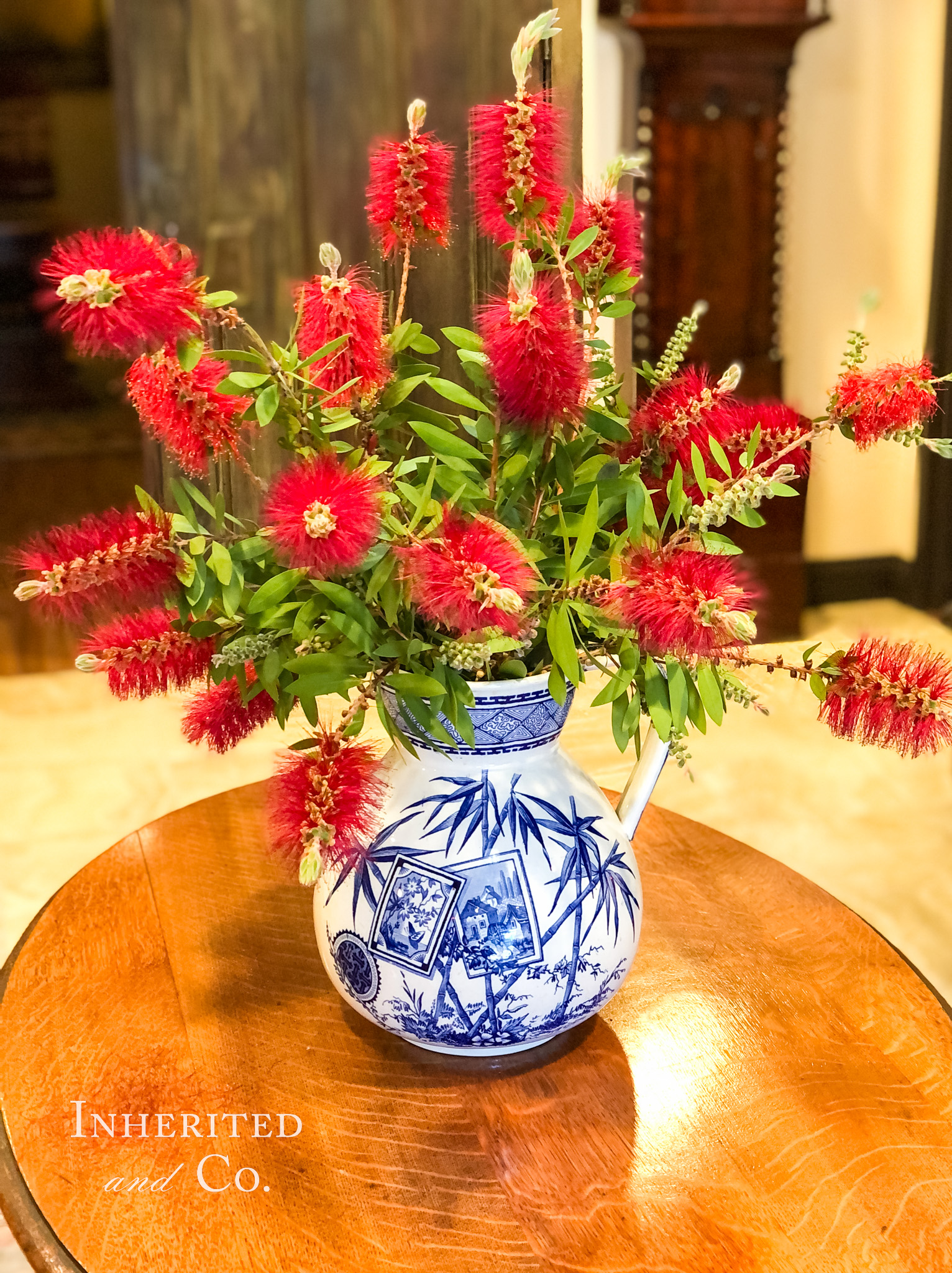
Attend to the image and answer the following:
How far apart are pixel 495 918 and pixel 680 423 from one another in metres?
0.28

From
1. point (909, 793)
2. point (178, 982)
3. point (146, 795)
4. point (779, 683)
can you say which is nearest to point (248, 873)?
point (178, 982)

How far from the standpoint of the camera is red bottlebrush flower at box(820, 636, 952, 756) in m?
0.60

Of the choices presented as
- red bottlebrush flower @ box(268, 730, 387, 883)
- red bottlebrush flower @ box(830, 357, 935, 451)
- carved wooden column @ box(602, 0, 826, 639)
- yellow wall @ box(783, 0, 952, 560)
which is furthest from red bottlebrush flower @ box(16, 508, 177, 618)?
yellow wall @ box(783, 0, 952, 560)

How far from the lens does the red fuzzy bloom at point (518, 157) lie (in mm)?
604

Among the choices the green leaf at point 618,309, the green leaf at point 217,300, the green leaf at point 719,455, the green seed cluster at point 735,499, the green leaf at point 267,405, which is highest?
the green leaf at point 217,300

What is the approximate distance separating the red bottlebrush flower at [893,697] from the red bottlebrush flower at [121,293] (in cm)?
36

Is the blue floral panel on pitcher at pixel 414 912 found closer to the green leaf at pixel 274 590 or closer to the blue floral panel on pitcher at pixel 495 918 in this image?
the blue floral panel on pitcher at pixel 495 918

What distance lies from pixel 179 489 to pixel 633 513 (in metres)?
0.23

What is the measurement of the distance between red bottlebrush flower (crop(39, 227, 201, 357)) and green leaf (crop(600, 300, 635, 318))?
0.23 metres

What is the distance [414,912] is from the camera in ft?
2.25

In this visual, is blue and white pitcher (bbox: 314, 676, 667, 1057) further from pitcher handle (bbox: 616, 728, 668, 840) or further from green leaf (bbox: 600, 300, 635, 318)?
green leaf (bbox: 600, 300, 635, 318)

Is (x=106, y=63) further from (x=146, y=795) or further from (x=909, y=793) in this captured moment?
(x=909, y=793)

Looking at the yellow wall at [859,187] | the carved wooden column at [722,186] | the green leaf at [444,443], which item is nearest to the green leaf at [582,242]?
the green leaf at [444,443]

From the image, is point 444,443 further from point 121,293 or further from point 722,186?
point 722,186
